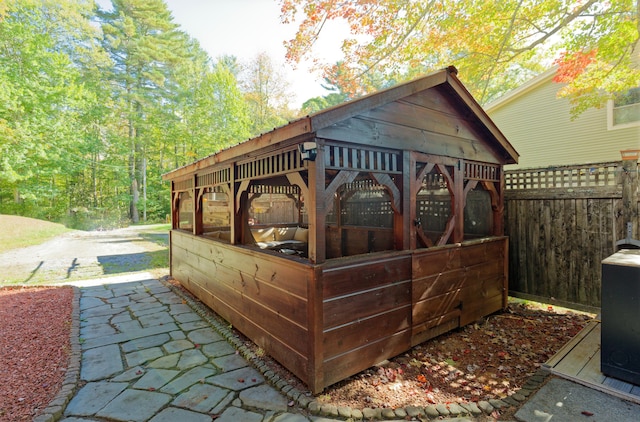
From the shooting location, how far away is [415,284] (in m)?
3.31

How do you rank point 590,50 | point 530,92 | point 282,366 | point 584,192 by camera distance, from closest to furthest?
1. point 282,366
2. point 584,192
3. point 590,50
4. point 530,92

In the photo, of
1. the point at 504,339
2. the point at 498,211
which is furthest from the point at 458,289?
the point at 498,211

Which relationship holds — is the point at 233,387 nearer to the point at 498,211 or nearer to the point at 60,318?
the point at 60,318

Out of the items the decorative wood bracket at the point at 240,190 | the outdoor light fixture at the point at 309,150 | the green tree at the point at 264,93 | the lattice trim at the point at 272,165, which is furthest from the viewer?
the green tree at the point at 264,93

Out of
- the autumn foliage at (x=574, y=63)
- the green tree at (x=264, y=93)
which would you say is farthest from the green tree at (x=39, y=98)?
the autumn foliage at (x=574, y=63)

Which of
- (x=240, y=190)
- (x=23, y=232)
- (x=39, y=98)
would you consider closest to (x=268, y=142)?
(x=240, y=190)

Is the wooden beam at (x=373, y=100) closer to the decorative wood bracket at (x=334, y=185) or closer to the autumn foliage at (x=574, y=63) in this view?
the decorative wood bracket at (x=334, y=185)

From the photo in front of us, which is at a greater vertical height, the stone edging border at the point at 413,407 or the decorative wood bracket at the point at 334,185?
the decorative wood bracket at the point at 334,185

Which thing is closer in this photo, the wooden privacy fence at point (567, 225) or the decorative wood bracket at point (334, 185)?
the decorative wood bracket at point (334, 185)

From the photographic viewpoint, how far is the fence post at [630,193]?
3871 mm

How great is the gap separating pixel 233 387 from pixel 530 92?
1231cm

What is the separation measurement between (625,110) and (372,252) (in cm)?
962

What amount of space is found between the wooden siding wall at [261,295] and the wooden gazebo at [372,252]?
0.05ft

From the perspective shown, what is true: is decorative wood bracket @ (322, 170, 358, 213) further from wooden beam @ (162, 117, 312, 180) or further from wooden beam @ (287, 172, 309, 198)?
wooden beam @ (162, 117, 312, 180)
